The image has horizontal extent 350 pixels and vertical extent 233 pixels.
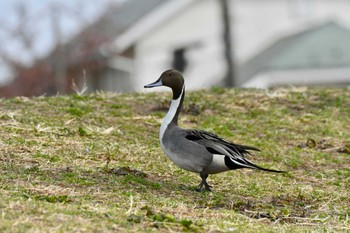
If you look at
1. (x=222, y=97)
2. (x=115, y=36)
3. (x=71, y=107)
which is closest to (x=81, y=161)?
(x=71, y=107)

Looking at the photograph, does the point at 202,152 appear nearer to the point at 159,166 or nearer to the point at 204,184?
the point at 204,184

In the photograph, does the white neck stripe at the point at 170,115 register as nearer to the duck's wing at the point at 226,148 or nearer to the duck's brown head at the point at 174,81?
the duck's brown head at the point at 174,81

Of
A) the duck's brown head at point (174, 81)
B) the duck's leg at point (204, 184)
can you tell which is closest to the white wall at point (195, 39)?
the duck's brown head at point (174, 81)

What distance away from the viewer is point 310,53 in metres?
41.9

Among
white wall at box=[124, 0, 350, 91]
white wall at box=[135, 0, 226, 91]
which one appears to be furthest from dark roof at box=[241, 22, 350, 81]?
white wall at box=[135, 0, 226, 91]

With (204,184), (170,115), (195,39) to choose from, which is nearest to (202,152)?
(204,184)

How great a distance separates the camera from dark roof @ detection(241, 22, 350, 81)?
4131 centimetres

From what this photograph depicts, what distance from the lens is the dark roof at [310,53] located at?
41.3 meters

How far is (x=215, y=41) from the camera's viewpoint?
150 ft

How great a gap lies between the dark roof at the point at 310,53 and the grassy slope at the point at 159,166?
2747 cm

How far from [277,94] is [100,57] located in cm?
3289

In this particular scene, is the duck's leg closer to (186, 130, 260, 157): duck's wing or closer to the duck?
the duck

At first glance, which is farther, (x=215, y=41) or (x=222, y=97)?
(x=215, y=41)

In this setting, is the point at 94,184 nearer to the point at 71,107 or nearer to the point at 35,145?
the point at 35,145
